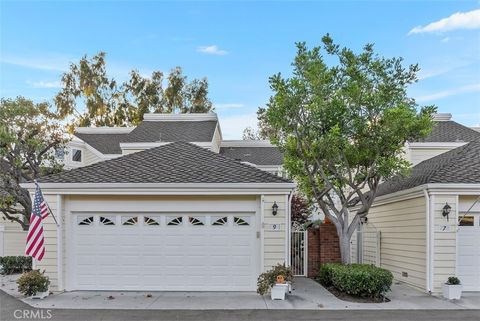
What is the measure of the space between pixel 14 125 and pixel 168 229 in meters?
8.66

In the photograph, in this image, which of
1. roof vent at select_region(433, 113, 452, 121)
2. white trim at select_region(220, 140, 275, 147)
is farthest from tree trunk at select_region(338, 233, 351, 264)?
white trim at select_region(220, 140, 275, 147)

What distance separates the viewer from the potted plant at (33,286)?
10.3m

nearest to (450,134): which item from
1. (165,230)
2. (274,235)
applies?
(274,235)

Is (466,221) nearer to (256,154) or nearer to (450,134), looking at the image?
(450,134)

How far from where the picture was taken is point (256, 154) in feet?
80.6

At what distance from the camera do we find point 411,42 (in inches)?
584

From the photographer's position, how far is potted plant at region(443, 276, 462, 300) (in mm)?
10570

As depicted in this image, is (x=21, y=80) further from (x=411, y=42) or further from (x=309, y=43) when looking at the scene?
(x=411, y=42)

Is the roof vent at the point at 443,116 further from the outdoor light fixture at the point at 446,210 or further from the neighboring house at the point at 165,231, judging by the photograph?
the neighboring house at the point at 165,231

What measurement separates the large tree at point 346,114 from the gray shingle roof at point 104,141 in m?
14.7

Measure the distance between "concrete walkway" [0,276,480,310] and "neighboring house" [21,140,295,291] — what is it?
18.3 inches

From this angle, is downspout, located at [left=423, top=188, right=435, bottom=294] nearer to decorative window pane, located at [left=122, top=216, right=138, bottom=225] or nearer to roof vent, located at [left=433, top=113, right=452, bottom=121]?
decorative window pane, located at [left=122, top=216, right=138, bottom=225]

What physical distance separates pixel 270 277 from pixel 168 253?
2.81 metres

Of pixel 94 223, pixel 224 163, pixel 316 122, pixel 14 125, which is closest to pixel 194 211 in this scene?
pixel 224 163
